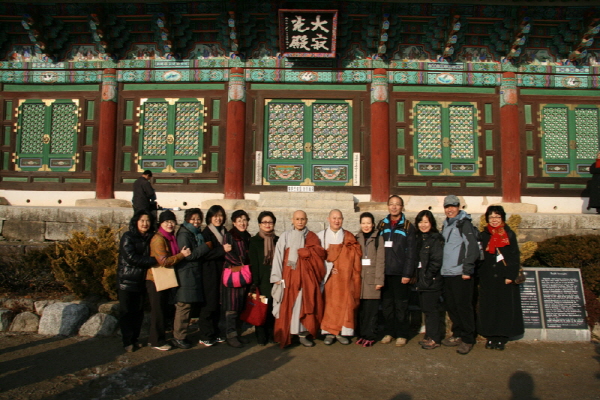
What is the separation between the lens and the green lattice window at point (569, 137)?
9.84 meters

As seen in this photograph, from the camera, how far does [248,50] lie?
32.7ft

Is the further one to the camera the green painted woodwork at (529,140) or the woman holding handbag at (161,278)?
the green painted woodwork at (529,140)

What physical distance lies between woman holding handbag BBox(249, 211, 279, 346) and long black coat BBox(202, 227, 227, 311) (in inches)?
14.9

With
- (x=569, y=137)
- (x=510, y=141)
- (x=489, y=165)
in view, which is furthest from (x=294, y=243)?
(x=569, y=137)

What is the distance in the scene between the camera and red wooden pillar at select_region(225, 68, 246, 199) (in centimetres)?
962

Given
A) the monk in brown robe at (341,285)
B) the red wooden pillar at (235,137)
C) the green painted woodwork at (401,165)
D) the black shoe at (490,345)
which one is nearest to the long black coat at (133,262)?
the monk in brown robe at (341,285)

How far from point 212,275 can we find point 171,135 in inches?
234

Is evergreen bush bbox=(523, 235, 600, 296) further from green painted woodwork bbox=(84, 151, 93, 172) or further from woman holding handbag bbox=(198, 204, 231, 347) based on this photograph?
green painted woodwork bbox=(84, 151, 93, 172)

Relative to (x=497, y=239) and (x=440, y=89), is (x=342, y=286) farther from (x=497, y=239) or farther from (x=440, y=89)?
(x=440, y=89)

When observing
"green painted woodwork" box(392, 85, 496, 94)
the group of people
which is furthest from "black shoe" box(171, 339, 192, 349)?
"green painted woodwork" box(392, 85, 496, 94)

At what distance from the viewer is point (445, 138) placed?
9.88m

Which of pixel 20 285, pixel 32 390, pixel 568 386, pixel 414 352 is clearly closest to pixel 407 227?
pixel 414 352

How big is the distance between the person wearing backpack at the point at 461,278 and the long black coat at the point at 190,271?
9.06 feet

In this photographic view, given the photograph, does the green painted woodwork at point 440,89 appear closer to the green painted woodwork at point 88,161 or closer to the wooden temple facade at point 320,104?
the wooden temple facade at point 320,104
